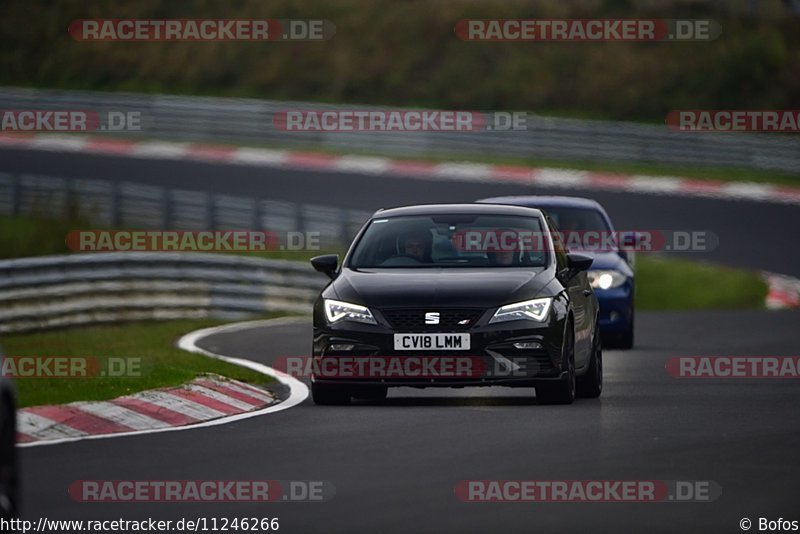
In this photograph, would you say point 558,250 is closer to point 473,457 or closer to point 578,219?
point 473,457

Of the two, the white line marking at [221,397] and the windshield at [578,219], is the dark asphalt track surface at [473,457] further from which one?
the windshield at [578,219]

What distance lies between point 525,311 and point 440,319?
2.07 ft

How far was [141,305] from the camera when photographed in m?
24.7

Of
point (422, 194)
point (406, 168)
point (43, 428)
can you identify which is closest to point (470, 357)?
point (43, 428)

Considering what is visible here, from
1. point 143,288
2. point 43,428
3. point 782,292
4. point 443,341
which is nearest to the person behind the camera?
point 43,428

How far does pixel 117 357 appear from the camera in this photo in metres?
19.0

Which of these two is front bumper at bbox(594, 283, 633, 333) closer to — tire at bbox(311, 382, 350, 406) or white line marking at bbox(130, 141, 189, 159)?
tire at bbox(311, 382, 350, 406)

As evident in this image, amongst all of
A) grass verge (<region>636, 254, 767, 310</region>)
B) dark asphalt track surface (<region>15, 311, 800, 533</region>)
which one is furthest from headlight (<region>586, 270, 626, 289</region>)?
grass verge (<region>636, 254, 767, 310</region>)

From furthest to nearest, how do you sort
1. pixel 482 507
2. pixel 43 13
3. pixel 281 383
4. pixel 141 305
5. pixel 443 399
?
pixel 43 13 → pixel 141 305 → pixel 281 383 → pixel 443 399 → pixel 482 507

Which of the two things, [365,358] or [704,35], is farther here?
[704,35]

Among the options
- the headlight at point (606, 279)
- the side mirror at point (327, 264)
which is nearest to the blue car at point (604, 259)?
the headlight at point (606, 279)

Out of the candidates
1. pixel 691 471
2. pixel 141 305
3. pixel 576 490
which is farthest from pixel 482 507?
pixel 141 305

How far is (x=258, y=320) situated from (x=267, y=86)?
31.0 meters

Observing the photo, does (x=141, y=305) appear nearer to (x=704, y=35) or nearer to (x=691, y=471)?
(x=691, y=471)
